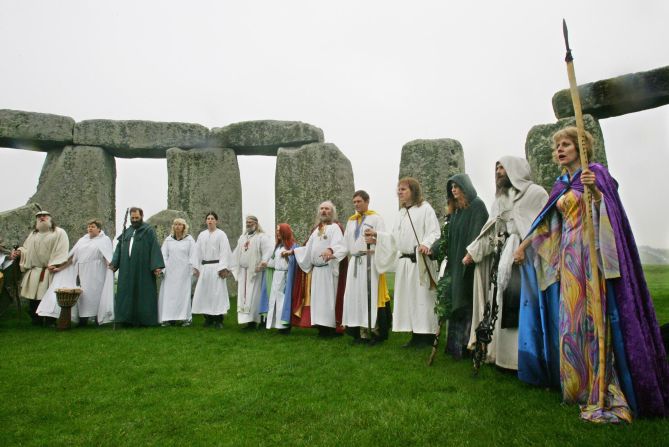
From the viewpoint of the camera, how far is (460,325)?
5.84m

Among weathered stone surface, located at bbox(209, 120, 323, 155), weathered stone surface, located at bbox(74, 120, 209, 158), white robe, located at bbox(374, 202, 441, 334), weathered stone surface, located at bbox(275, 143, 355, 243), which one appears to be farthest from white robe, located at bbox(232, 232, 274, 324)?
weathered stone surface, located at bbox(74, 120, 209, 158)

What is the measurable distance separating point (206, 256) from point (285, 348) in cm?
367

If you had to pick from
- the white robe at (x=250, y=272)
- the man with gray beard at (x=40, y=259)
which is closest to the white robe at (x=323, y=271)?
the white robe at (x=250, y=272)

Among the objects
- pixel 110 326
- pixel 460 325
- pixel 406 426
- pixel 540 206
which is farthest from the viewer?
pixel 110 326

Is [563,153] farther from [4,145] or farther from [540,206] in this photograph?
[4,145]

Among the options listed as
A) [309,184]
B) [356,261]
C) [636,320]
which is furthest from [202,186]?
[636,320]

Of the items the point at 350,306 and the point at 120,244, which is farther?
the point at 120,244

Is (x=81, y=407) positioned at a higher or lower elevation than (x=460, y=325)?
lower

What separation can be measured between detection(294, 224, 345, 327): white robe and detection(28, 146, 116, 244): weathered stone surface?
28.7 ft

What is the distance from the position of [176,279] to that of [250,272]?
1692 millimetres

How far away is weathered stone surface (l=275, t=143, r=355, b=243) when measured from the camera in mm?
13523

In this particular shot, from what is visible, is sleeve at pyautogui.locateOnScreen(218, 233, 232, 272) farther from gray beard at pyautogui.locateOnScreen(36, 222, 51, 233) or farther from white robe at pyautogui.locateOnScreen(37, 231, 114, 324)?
gray beard at pyautogui.locateOnScreen(36, 222, 51, 233)

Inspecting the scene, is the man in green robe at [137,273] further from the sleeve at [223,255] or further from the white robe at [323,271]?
the white robe at [323,271]

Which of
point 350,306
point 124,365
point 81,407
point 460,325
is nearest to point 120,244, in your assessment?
point 124,365
